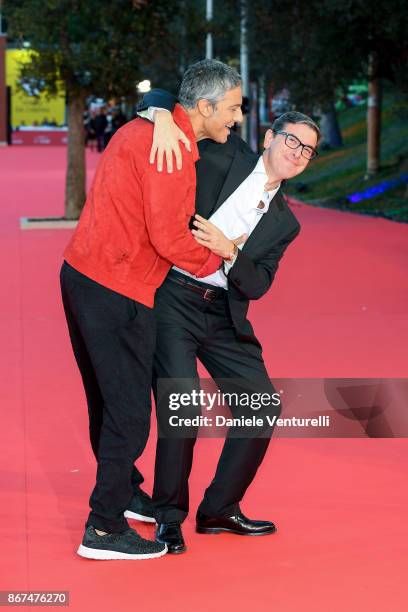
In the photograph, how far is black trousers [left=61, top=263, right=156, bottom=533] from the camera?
5453 mm

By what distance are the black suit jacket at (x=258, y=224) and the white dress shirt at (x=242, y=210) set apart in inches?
1.0

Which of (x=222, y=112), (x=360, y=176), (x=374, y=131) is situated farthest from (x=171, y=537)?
(x=360, y=176)

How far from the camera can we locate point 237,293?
5773mm

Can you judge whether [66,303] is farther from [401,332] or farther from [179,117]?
[401,332]

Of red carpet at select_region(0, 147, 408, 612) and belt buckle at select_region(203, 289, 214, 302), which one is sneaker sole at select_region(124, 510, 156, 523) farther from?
belt buckle at select_region(203, 289, 214, 302)

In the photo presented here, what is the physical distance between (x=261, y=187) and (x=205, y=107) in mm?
489

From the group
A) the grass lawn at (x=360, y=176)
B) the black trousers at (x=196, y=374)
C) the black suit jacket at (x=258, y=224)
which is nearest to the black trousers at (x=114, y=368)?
the black trousers at (x=196, y=374)

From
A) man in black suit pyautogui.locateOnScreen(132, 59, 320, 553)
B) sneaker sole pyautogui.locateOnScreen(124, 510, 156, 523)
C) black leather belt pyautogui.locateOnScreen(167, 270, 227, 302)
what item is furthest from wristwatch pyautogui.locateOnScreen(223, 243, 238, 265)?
sneaker sole pyautogui.locateOnScreen(124, 510, 156, 523)

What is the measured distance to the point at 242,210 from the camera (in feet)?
19.0

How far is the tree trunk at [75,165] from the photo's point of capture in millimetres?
23062

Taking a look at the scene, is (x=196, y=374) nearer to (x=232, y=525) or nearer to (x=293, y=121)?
(x=232, y=525)

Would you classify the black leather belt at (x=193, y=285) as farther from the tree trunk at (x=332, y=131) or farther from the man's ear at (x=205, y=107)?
the tree trunk at (x=332, y=131)

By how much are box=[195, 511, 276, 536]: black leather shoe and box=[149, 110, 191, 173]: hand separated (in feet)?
5.39

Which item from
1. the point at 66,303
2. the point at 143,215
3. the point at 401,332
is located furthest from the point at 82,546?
the point at 401,332
